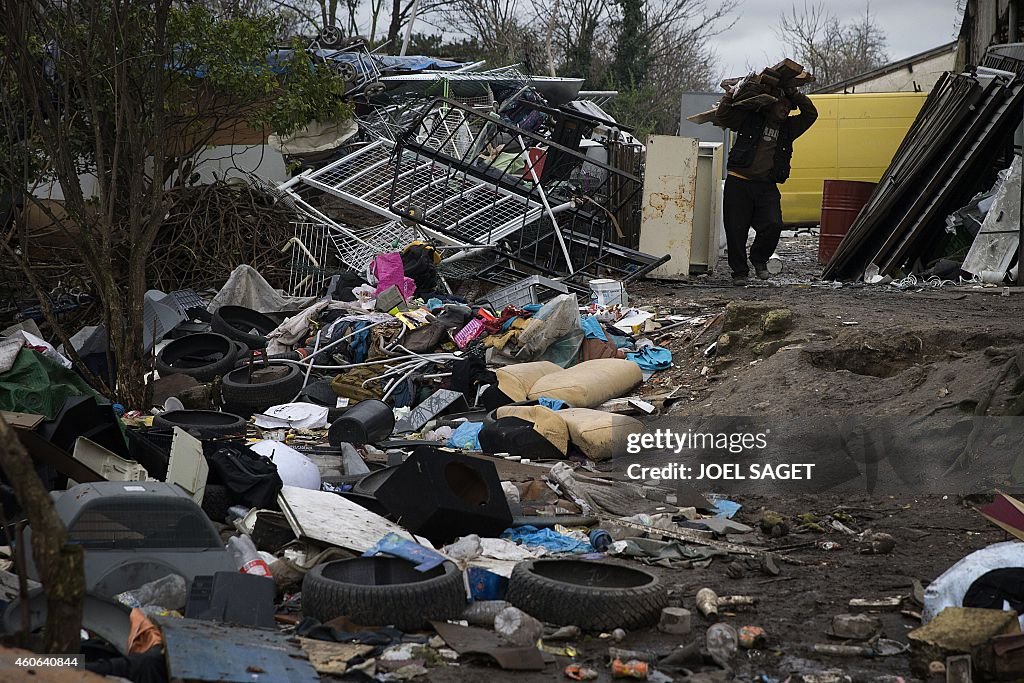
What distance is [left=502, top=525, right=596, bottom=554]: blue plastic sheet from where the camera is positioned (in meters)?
4.95

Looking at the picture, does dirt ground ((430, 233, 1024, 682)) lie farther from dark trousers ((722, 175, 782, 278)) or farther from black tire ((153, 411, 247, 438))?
black tire ((153, 411, 247, 438))

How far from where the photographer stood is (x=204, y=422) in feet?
23.8

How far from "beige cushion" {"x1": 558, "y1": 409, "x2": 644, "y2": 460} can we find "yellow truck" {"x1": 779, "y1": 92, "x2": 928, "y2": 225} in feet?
37.9

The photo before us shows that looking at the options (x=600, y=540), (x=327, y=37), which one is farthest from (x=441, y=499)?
(x=327, y=37)

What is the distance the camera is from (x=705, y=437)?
22.0 feet

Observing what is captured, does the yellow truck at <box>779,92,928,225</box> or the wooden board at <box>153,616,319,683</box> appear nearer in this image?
the wooden board at <box>153,616,319,683</box>

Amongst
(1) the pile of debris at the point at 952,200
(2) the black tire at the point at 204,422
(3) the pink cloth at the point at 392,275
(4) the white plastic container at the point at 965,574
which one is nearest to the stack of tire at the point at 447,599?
(4) the white plastic container at the point at 965,574

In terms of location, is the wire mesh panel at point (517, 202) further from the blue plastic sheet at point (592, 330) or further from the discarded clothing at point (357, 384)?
the discarded clothing at point (357, 384)

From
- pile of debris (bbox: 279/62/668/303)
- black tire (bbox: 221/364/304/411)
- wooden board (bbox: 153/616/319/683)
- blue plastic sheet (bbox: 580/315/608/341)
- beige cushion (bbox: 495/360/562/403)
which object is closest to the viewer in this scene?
wooden board (bbox: 153/616/319/683)

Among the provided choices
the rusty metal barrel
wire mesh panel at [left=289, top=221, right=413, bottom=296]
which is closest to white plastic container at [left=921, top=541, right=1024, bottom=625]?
wire mesh panel at [left=289, top=221, right=413, bottom=296]

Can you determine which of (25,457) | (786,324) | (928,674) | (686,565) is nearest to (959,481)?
(686,565)

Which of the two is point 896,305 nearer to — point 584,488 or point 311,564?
point 584,488

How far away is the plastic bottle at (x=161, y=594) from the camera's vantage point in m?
3.83

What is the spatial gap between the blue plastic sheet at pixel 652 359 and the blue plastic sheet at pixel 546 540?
12.5ft
